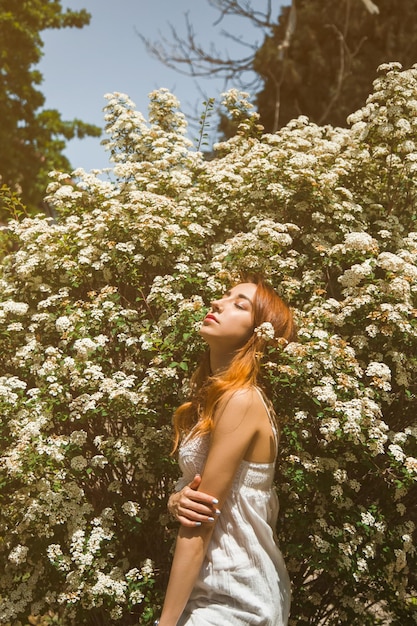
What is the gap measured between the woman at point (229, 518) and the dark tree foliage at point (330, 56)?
13.7 meters

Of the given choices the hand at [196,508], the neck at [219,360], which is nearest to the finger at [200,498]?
the hand at [196,508]

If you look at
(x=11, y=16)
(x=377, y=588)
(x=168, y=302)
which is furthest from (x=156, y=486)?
(x=11, y=16)

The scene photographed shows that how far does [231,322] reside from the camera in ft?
9.67

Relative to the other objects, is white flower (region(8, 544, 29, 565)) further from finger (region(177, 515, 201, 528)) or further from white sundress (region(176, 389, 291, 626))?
finger (region(177, 515, 201, 528))

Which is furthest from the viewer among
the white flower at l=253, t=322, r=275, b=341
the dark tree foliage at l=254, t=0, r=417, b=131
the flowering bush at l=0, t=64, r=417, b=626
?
the dark tree foliage at l=254, t=0, r=417, b=131

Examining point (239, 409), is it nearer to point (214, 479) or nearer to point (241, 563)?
point (214, 479)

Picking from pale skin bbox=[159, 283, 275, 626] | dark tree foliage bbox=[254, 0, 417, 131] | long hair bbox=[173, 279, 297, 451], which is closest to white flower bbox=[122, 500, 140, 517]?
long hair bbox=[173, 279, 297, 451]

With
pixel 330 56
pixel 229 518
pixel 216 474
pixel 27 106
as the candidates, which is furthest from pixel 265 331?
pixel 27 106

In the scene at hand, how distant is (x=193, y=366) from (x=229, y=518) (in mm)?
1356

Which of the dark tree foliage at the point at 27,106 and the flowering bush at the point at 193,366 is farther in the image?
the dark tree foliage at the point at 27,106

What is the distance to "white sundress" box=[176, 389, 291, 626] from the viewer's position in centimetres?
254

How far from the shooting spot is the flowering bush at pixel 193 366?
11.9 feet

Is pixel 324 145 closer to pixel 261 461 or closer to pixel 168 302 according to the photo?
pixel 168 302

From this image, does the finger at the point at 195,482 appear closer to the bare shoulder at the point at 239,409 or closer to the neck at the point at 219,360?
the bare shoulder at the point at 239,409
